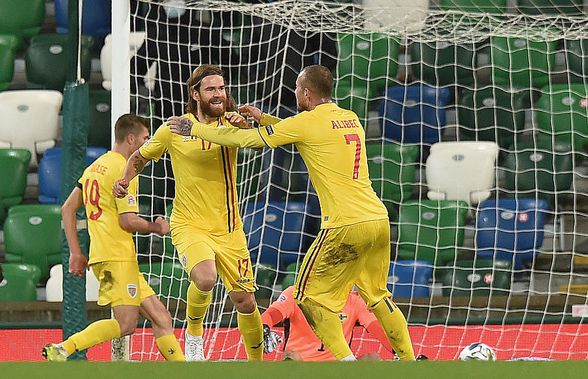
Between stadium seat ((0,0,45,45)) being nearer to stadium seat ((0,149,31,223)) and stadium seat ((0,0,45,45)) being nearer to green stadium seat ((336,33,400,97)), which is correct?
stadium seat ((0,149,31,223))

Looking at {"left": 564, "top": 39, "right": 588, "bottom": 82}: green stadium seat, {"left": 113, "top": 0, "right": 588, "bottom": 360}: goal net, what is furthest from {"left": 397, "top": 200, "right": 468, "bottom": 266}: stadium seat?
{"left": 564, "top": 39, "right": 588, "bottom": 82}: green stadium seat

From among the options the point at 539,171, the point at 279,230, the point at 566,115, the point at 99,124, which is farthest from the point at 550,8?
the point at 99,124

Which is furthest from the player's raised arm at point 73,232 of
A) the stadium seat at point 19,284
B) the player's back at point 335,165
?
the stadium seat at point 19,284

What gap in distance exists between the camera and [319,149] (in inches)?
240

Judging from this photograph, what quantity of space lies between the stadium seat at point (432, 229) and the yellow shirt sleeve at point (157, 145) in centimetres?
339

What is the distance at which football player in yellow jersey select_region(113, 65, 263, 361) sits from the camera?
21.1 ft

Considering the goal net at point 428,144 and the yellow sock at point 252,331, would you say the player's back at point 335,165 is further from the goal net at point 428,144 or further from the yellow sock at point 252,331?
the goal net at point 428,144

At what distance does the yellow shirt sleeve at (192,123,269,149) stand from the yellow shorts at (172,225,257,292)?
0.56m

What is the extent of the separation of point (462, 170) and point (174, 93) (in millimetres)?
2186

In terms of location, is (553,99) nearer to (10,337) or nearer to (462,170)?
(462,170)

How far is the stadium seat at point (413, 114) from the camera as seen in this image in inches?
404

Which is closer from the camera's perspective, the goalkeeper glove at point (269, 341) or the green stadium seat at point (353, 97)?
the goalkeeper glove at point (269, 341)

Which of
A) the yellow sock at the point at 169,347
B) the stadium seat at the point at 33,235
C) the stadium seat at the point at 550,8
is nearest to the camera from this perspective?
the yellow sock at the point at 169,347

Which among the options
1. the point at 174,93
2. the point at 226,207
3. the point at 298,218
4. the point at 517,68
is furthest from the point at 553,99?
the point at 226,207
